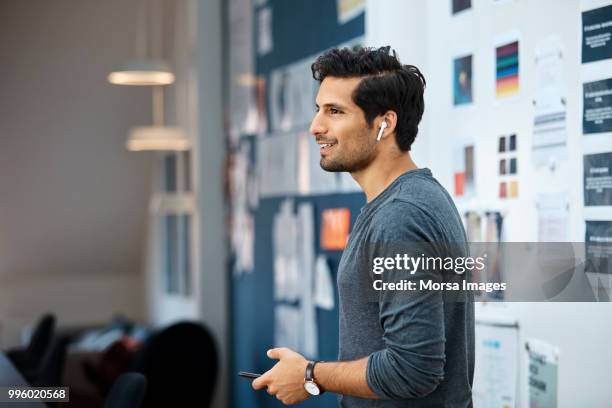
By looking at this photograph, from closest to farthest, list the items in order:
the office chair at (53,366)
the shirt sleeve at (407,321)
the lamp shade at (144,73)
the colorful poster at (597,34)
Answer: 1. the shirt sleeve at (407,321)
2. the colorful poster at (597,34)
3. the office chair at (53,366)
4. the lamp shade at (144,73)

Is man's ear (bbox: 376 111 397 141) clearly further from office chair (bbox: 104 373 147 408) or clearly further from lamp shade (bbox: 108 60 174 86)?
lamp shade (bbox: 108 60 174 86)

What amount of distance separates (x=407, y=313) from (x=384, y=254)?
110 mm

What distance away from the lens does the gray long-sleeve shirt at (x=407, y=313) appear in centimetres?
177

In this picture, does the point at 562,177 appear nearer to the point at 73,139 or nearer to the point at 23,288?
the point at 73,139

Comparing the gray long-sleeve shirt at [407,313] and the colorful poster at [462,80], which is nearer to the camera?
the gray long-sleeve shirt at [407,313]

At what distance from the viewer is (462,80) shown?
2.73 m

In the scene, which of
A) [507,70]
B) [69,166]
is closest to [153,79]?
[69,166]

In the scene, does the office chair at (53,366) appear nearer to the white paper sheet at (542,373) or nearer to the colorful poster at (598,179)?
the white paper sheet at (542,373)

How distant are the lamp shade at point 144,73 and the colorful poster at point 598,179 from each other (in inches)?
142

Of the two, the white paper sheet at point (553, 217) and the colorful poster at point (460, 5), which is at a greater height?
the colorful poster at point (460, 5)

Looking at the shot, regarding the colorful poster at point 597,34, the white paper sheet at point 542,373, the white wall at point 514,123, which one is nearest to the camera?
the colorful poster at point 597,34

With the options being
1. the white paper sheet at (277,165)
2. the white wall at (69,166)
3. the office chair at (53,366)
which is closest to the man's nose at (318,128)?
the white paper sheet at (277,165)

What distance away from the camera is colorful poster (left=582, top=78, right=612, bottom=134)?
220 centimetres

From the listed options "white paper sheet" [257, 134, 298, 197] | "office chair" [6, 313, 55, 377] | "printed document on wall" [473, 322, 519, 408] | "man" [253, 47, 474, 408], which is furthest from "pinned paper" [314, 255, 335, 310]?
"man" [253, 47, 474, 408]
